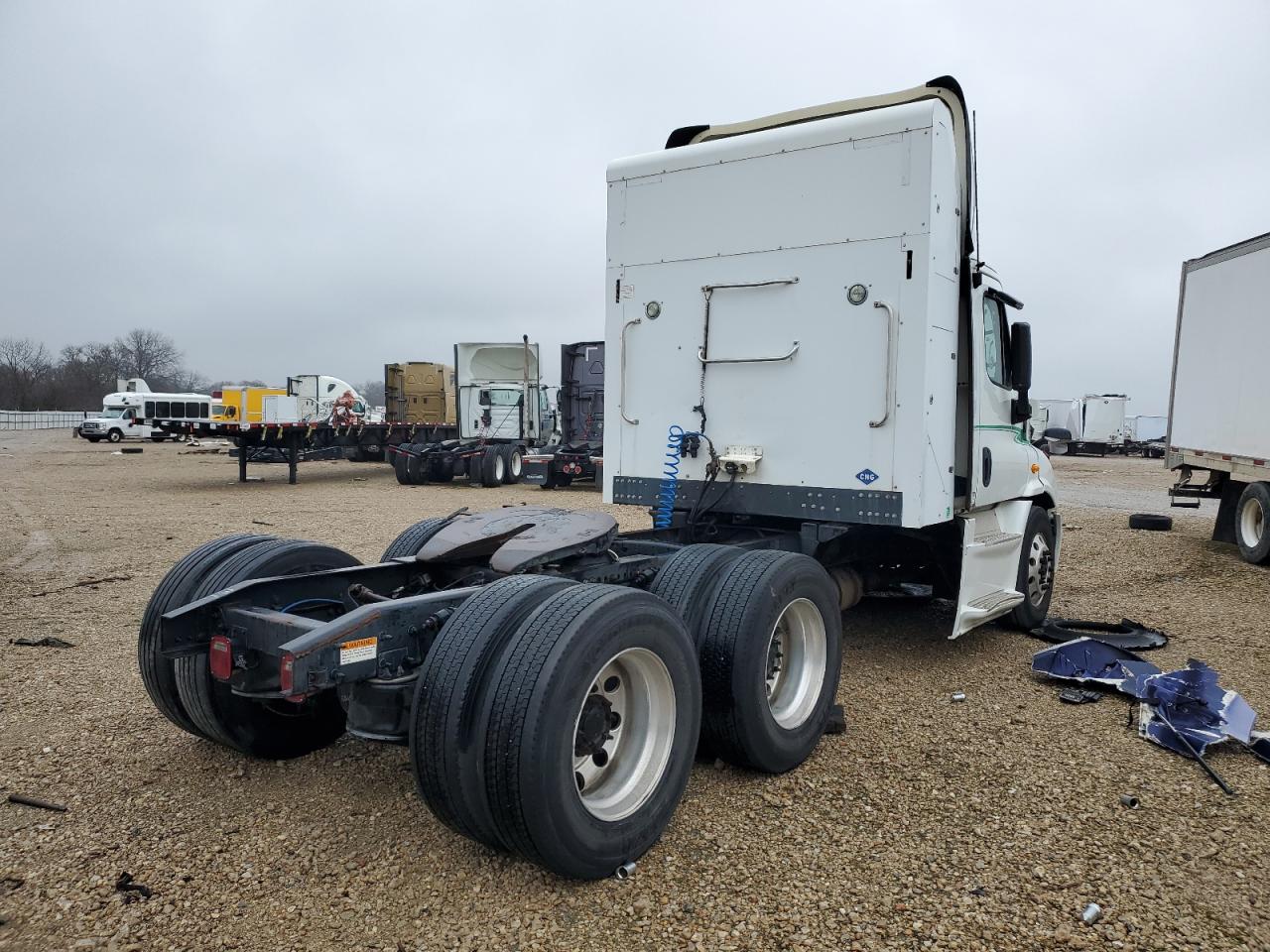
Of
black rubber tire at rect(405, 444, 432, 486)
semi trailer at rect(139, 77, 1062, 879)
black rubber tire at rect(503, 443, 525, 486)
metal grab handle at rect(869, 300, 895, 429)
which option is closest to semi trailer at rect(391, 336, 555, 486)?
black rubber tire at rect(503, 443, 525, 486)

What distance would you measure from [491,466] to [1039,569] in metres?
15.2

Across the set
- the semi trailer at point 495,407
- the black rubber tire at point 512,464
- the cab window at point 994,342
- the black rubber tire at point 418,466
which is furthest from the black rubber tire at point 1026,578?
the black rubber tire at point 418,466

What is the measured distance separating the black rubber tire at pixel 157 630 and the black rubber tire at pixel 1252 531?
1051 cm

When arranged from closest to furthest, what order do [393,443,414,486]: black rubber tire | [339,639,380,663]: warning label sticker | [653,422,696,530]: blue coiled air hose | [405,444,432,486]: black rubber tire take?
1. [339,639,380,663]: warning label sticker
2. [653,422,696,530]: blue coiled air hose
3. [405,444,432,486]: black rubber tire
4. [393,443,414,486]: black rubber tire

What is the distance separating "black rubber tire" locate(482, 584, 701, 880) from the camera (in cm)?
268

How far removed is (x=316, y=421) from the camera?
20.6 m

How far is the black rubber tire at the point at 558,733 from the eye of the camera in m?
2.68

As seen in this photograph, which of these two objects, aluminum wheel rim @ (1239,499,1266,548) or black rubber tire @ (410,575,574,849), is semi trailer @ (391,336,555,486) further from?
black rubber tire @ (410,575,574,849)

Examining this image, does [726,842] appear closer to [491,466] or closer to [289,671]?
[289,671]

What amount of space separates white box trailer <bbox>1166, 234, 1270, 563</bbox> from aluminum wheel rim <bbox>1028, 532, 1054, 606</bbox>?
182 inches

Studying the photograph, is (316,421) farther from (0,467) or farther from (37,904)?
(37,904)

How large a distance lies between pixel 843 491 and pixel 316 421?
1796 cm

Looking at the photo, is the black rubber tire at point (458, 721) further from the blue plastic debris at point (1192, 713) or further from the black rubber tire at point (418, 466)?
the black rubber tire at point (418, 466)

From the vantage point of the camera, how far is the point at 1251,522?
1021 centimetres
